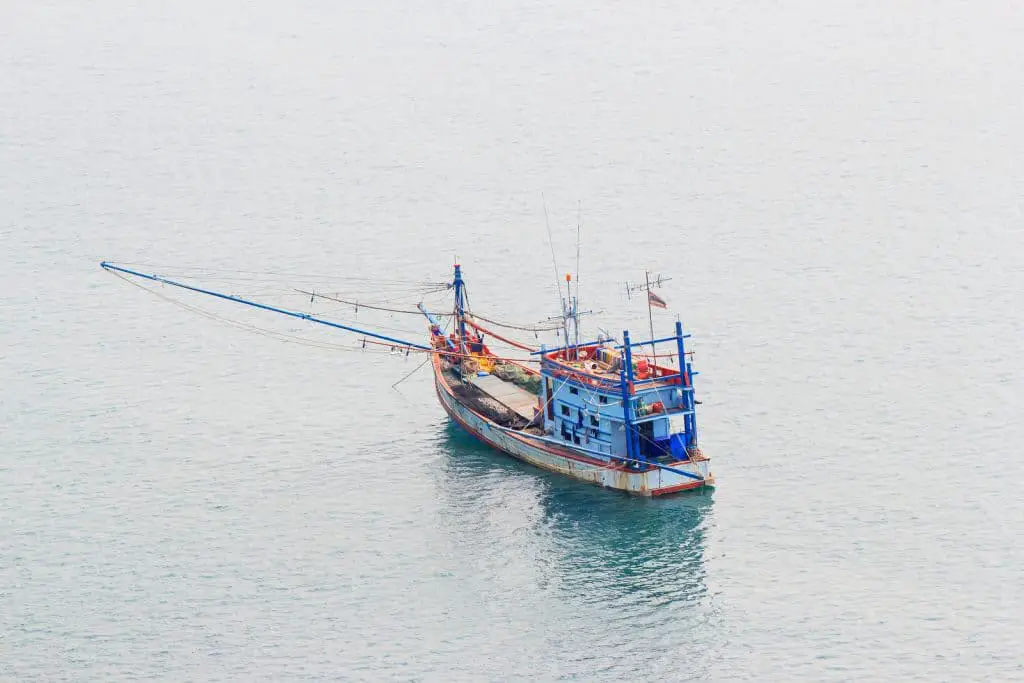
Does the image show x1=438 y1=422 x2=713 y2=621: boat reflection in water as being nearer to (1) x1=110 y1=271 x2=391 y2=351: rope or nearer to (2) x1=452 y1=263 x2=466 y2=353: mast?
(2) x1=452 y1=263 x2=466 y2=353: mast

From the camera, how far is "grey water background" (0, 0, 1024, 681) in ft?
318

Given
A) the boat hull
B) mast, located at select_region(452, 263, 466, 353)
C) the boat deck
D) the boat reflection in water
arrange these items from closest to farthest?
the boat reflection in water < the boat hull < the boat deck < mast, located at select_region(452, 263, 466, 353)

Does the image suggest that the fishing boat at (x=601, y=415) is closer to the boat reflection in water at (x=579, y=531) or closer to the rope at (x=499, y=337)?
the boat reflection in water at (x=579, y=531)

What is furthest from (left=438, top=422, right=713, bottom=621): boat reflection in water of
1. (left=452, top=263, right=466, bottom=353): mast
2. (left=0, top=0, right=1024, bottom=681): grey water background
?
(left=452, top=263, right=466, bottom=353): mast

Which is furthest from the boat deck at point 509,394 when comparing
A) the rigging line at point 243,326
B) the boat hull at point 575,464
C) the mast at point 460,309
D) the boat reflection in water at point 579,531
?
the rigging line at point 243,326

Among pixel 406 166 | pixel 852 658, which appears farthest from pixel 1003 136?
pixel 852 658

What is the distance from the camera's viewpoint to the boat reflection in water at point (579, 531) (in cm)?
10069

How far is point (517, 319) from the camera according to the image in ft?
465

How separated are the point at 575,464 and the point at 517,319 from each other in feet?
96.9

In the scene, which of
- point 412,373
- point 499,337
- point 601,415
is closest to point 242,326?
point 412,373

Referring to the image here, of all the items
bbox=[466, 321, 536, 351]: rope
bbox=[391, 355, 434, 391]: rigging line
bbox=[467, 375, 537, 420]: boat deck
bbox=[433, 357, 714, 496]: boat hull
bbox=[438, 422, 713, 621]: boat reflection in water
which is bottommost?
bbox=[438, 422, 713, 621]: boat reflection in water

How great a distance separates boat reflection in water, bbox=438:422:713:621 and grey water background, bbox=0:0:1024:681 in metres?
0.27

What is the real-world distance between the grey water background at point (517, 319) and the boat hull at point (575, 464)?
108 cm

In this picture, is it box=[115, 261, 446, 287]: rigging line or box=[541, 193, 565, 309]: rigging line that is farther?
box=[115, 261, 446, 287]: rigging line
